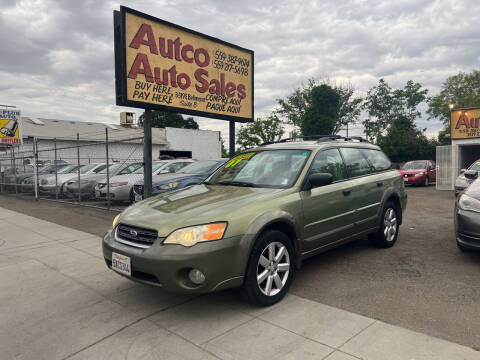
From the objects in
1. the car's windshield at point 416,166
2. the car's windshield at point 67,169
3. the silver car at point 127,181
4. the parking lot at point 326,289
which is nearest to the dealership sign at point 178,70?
the silver car at point 127,181

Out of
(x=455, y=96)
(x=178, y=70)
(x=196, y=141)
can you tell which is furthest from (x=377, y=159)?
(x=455, y=96)

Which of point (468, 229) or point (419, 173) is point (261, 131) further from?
point (468, 229)

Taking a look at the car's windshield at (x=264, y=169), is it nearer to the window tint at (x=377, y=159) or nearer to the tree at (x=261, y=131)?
the window tint at (x=377, y=159)

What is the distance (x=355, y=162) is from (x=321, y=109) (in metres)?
39.6

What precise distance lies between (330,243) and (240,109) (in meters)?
5.71

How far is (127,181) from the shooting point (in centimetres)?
1054

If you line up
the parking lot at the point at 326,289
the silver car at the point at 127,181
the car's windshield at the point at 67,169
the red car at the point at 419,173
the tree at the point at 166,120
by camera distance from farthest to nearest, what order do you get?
the tree at the point at 166,120 < the red car at the point at 419,173 < the car's windshield at the point at 67,169 < the silver car at the point at 127,181 < the parking lot at the point at 326,289

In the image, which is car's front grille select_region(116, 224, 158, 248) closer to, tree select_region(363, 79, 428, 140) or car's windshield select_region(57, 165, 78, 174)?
car's windshield select_region(57, 165, 78, 174)

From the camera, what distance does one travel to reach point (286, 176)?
4.12 meters

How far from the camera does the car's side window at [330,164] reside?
4.30 metres

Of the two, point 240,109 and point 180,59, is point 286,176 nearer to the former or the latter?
point 180,59

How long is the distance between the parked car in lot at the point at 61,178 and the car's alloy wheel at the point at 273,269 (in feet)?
35.6

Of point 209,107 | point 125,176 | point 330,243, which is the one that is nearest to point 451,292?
point 330,243

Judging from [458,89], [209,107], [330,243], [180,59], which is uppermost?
[458,89]
